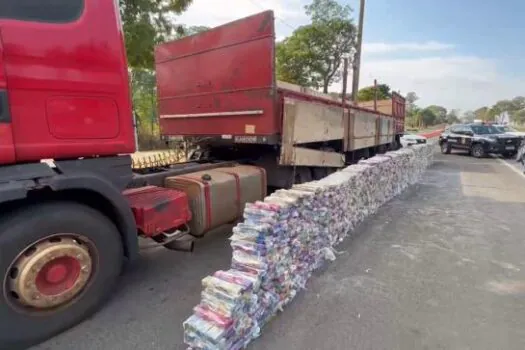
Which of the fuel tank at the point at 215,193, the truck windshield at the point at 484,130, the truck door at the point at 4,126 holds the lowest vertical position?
the fuel tank at the point at 215,193

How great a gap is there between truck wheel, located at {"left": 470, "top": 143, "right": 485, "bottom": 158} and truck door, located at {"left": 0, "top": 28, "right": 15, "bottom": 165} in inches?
729

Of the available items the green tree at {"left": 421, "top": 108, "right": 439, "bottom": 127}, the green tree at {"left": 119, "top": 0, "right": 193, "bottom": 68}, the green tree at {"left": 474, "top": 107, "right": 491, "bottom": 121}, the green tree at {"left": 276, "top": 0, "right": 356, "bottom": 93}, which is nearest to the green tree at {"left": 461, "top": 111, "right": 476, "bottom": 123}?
the green tree at {"left": 474, "top": 107, "right": 491, "bottom": 121}

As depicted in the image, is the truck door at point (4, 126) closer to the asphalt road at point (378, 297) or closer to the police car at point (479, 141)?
the asphalt road at point (378, 297)

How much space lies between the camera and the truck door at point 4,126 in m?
2.18

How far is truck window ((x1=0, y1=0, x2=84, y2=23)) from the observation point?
2.19 m

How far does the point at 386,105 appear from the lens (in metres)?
11.2

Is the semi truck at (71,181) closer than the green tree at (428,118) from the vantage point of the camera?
Yes

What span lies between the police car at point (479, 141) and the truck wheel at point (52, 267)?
1789 cm

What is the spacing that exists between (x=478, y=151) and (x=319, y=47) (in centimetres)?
1610

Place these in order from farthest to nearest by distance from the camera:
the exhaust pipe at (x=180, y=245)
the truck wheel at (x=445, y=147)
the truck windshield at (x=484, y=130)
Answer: the truck wheel at (x=445, y=147), the truck windshield at (x=484, y=130), the exhaust pipe at (x=180, y=245)

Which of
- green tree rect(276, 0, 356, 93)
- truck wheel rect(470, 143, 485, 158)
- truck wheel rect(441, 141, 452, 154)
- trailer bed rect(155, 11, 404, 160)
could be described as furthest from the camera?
green tree rect(276, 0, 356, 93)

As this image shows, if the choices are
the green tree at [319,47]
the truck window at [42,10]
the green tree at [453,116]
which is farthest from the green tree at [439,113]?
the truck window at [42,10]

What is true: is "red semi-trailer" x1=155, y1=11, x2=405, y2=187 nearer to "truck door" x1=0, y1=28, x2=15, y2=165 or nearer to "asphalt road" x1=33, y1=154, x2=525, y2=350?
"asphalt road" x1=33, y1=154, x2=525, y2=350

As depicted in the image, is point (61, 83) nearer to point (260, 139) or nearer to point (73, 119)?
point (73, 119)
